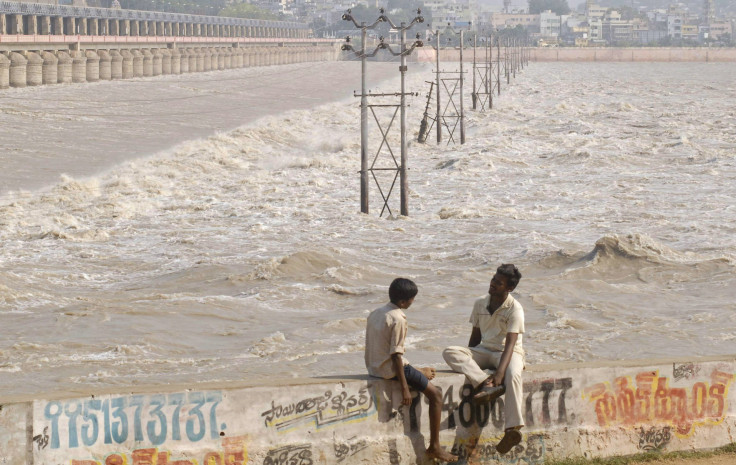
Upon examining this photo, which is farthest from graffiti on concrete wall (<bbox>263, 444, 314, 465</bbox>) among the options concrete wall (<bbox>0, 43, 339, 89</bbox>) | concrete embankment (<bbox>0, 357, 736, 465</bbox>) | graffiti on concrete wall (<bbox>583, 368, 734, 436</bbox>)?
concrete wall (<bbox>0, 43, 339, 89</bbox>)

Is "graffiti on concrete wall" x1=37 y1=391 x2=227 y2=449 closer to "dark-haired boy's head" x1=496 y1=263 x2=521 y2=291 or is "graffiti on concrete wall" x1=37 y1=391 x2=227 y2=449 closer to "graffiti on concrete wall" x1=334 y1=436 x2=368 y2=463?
"graffiti on concrete wall" x1=334 y1=436 x2=368 y2=463

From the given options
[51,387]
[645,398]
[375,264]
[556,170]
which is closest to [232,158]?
[556,170]

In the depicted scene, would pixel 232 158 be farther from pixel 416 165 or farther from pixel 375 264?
pixel 375 264

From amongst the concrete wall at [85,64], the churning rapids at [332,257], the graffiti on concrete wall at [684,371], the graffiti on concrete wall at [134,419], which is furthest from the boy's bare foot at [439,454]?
the concrete wall at [85,64]

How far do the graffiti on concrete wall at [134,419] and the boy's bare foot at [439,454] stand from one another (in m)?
1.55

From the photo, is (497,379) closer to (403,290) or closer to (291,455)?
(403,290)

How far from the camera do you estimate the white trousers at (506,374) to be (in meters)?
8.22

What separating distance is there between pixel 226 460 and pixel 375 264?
14492 millimetres

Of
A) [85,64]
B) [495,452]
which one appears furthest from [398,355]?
[85,64]

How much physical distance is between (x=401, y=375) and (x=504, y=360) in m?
0.78

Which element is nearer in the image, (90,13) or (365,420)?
(365,420)

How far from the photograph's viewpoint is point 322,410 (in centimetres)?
806

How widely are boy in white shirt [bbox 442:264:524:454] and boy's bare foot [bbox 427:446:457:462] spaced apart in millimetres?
396

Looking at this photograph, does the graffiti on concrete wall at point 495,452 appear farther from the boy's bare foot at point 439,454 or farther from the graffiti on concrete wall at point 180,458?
the graffiti on concrete wall at point 180,458
